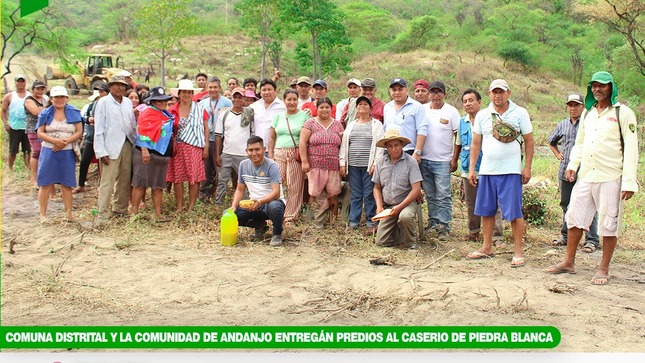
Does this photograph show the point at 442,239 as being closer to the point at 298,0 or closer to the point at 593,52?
the point at 298,0

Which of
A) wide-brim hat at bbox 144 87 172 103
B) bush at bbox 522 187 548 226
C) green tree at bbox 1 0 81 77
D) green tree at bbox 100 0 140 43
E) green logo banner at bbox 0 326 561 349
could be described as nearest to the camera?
green logo banner at bbox 0 326 561 349

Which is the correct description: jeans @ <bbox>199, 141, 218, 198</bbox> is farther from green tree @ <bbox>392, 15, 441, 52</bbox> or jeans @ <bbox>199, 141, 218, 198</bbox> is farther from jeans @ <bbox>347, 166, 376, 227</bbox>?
green tree @ <bbox>392, 15, 441, 52</bbox>

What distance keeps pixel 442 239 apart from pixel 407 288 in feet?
5.29

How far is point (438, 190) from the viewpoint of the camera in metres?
5.82

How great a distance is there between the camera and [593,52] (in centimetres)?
2831

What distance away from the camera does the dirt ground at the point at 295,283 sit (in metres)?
3.66

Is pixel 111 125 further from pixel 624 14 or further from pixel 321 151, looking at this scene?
pixel 624 14

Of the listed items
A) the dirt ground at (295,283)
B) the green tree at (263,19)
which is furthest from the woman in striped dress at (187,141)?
the green tree at (263,19)

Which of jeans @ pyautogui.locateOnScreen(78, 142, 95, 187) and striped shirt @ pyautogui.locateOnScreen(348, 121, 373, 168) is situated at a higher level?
striped shirt @ pyautogui.locateOnScreen(348, 121, 373, 168)

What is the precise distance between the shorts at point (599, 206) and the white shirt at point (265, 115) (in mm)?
3120

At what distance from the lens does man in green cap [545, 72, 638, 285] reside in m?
4.31

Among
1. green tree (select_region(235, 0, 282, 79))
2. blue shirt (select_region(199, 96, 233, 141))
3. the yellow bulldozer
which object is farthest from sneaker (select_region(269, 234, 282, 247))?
the yellow bulldozer

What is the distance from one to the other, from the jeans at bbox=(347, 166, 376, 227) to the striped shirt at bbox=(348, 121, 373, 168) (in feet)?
0.25

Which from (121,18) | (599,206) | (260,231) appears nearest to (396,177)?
(260,231)
